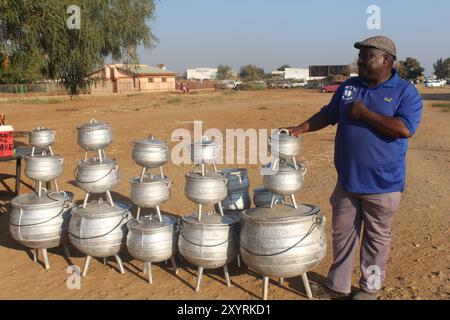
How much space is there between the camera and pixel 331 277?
13.1 ft

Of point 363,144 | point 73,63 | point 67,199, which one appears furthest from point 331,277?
point 73,63

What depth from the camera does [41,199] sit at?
4.95 metres

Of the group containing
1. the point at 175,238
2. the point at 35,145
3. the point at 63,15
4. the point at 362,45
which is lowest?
the point at 175,238

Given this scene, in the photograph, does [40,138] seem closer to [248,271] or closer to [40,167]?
[40,167]

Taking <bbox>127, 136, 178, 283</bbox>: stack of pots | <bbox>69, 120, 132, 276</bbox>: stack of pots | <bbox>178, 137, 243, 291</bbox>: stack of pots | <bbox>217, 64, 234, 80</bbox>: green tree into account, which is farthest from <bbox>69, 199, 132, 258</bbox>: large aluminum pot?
<bbox>217, 64, 234, 80</bbox>: green tree

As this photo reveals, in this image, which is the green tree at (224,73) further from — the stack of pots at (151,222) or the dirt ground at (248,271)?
the stack of pots at (151,222)

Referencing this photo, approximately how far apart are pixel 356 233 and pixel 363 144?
2.80 feet

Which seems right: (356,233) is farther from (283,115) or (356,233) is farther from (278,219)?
(283,115)

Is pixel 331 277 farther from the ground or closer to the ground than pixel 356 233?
closer to the ground

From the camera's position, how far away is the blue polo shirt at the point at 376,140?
11.3ft

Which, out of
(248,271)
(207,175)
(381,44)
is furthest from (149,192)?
(381,44)

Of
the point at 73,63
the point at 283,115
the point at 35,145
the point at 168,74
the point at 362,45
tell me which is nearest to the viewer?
the point at 362,45

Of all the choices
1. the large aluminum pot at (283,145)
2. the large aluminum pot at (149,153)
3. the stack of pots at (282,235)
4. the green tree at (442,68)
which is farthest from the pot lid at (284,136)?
the green tree at (442,68)

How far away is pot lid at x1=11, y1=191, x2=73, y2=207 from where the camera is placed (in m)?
4.76
